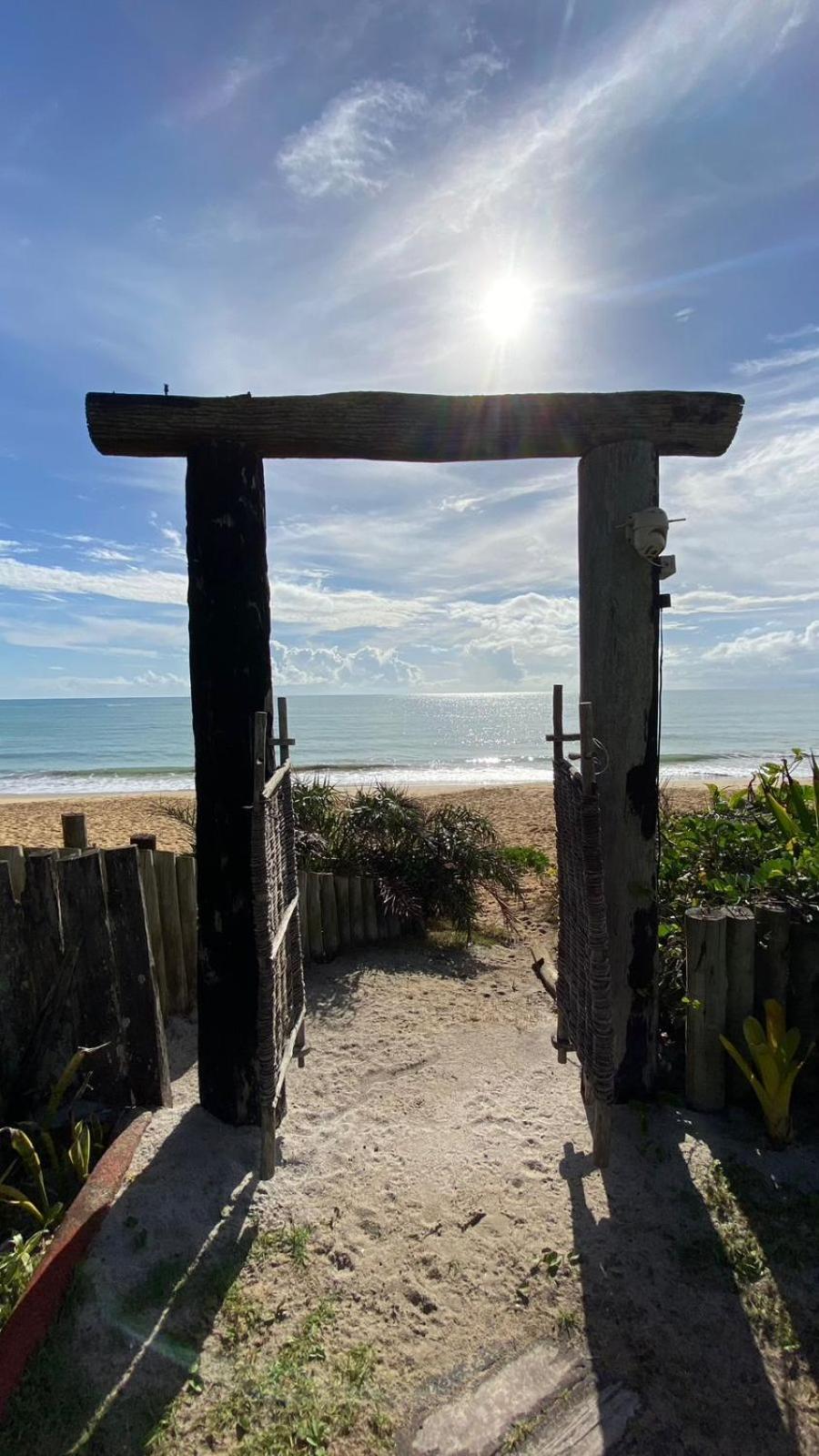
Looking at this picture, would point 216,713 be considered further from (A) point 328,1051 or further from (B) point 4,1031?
(A) point 328,1051

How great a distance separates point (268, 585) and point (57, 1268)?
2814 mm

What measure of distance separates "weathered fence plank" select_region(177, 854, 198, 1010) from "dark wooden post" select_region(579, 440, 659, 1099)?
2.70m

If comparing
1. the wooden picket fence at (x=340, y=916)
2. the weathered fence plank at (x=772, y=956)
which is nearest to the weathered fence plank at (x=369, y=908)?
the wooden picket fence at (x=340, y=916)

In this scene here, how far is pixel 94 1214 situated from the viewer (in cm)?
282

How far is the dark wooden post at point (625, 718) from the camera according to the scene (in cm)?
365

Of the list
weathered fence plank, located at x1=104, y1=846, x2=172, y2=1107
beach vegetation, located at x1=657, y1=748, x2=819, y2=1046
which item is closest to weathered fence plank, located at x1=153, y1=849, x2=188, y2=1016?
weathered fence plank, located at x1=104, y1=846, x2=172, y2=1107

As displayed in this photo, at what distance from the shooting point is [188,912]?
5020mm

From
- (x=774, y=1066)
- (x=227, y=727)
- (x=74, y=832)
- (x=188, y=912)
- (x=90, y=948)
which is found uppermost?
(x=227, y=727)

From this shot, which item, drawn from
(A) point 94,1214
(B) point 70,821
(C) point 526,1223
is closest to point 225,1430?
(A) point 94,1214

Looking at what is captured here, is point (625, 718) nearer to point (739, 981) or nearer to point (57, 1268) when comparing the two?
point (739, 981)

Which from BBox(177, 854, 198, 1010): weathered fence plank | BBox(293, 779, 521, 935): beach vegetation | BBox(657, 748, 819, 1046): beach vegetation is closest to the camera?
BBox(657, 748, 819, 1046): beach vegetation

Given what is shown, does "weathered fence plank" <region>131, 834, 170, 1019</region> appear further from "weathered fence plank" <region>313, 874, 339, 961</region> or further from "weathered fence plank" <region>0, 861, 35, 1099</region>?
"weathered fence plank" <region>313, 874, 339, 961</region>

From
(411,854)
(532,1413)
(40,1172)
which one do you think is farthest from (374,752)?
(532,1413)

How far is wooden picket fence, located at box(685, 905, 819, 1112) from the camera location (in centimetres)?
353
